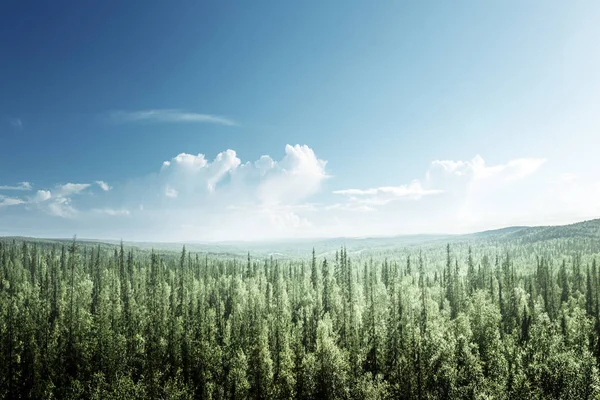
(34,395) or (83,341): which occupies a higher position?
(83,341)

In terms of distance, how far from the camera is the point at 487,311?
89.5 meters

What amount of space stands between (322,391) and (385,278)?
103m

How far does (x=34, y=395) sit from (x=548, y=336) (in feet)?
322

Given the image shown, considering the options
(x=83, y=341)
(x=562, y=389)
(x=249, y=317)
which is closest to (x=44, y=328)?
(x=83, y=341)

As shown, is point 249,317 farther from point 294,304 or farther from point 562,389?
point 562,389

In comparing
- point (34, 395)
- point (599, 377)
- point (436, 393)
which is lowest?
point (34, 395)

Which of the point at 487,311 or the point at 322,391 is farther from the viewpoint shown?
the point at 487,311

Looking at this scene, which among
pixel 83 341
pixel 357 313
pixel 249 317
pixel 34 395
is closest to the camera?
pixel 34 395

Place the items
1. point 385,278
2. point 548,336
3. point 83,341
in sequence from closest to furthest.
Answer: point 548,336 < point 83,341 < point 385,278

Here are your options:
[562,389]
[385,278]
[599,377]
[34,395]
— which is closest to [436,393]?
[562,389]

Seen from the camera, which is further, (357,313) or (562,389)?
(357,313)

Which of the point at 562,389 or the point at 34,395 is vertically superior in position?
the point at 562,389

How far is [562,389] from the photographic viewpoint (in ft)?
171

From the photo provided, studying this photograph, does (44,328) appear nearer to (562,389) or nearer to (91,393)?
(91,393)
